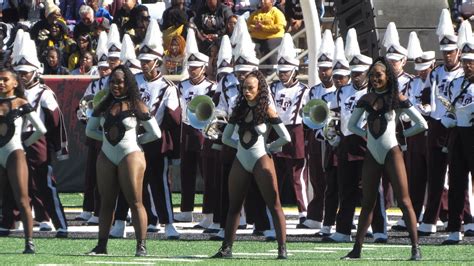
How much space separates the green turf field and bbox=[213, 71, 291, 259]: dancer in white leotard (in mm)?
286

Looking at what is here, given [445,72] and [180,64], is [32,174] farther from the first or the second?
[180,64]

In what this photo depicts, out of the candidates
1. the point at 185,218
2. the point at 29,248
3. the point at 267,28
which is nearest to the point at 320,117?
the point at 185,218

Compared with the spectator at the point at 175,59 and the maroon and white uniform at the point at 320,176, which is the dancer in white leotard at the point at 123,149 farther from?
the spectator at the point at 175,59

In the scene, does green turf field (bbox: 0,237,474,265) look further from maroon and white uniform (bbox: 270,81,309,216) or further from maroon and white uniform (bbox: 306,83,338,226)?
maroon and white uniform (bbox: 270,81,309,216)

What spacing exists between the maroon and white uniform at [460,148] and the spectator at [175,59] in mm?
5362

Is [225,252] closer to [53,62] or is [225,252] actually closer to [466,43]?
[466,43]

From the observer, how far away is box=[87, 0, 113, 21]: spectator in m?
25.4

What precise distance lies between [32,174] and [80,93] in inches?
204

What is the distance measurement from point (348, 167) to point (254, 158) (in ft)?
7.49

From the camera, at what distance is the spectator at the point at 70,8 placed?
85.0ft

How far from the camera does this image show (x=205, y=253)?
15289 millimetres

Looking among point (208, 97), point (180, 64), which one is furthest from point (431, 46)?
→ point (208, 97)

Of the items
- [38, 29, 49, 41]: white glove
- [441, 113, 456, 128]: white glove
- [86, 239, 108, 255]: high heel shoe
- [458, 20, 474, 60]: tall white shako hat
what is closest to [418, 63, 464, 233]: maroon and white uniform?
[458, 20, 474, 60]: tall white shako hat

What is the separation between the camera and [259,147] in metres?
14.6
